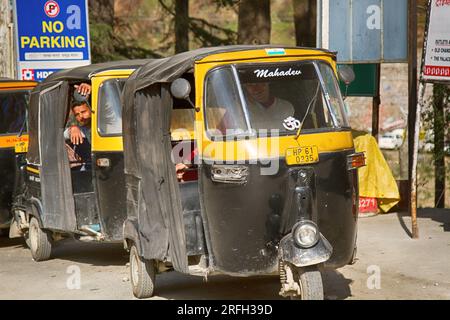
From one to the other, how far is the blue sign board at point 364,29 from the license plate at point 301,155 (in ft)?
20.6

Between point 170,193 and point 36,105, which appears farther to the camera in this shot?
point 36,105

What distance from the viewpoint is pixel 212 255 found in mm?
8281

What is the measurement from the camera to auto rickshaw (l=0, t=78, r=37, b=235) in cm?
1298

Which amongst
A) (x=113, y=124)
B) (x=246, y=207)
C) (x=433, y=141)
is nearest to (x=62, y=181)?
(x=113, y=124)

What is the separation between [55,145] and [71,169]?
391 millimetres

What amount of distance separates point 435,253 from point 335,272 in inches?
58.7

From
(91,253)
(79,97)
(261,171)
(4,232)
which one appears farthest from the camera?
(4,232)

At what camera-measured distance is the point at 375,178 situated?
1405cm

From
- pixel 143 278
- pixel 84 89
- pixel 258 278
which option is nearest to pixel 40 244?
pixel 84 89

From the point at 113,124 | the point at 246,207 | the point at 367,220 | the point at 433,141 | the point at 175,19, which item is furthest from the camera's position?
the point at 175,19

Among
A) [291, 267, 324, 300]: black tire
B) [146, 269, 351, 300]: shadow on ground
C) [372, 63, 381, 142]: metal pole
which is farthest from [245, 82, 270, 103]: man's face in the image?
[372, 63, 381, 142]: metal pole

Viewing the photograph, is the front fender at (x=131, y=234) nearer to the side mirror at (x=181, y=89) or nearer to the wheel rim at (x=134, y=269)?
the wheel rim at (x=134, y=269)

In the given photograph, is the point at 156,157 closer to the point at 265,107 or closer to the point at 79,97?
the point at 265,107
